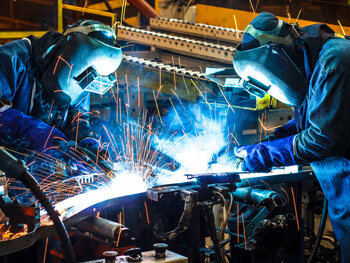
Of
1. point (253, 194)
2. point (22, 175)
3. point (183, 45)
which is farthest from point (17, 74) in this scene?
point (183, 45)

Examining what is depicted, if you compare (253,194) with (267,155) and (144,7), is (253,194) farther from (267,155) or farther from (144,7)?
(144,7)

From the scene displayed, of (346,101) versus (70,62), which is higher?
(70,62)

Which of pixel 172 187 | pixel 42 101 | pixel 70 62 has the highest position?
pixel 70 62

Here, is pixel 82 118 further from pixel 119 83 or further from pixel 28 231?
pixel 28 231

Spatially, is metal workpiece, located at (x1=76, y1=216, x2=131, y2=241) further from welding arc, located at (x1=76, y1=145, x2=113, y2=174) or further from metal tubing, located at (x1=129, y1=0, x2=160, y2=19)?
metal tubing, located at (x1=129, y1=0, x2=160, y2=19)

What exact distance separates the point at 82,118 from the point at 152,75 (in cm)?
85

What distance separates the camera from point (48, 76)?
346 cm

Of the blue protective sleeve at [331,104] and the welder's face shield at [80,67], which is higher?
the welder's face shield at [80,67]

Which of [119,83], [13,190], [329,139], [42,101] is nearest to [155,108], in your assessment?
[119,83]

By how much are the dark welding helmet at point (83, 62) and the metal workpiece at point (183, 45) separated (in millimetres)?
1880

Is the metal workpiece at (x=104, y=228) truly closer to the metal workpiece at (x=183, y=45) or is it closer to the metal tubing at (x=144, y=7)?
the metal workpiece at (x=183, y=45)

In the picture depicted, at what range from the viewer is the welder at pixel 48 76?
3.31 metres

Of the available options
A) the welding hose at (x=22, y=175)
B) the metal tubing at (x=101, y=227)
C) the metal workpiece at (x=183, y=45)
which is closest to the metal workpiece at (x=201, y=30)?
the metal workpiece at (x=183, y=45)

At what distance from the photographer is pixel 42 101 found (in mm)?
3586
